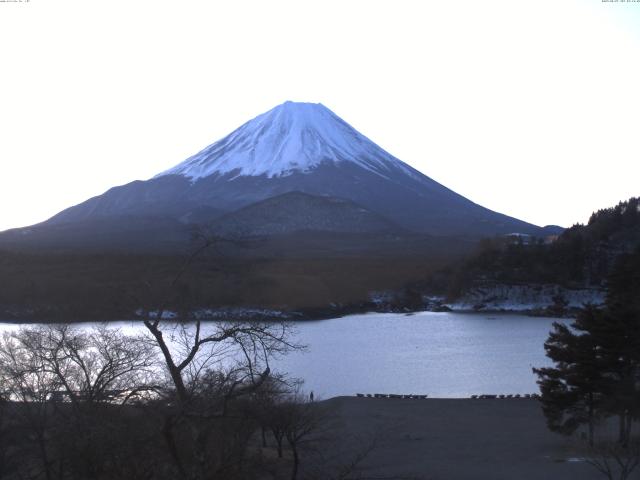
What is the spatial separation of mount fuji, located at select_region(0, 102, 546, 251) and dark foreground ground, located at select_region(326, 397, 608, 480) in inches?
2048

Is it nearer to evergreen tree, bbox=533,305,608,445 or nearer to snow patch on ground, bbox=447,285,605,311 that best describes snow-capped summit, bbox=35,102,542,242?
snow patch on ground, bbox=447,285,605,311

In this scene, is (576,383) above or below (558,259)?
below

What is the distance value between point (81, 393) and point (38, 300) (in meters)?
19.4

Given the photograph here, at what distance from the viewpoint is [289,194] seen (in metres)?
87.5

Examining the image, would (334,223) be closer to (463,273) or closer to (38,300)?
(463,273)

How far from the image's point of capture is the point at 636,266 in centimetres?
3044

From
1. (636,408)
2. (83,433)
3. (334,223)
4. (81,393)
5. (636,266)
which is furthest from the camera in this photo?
(334,223)

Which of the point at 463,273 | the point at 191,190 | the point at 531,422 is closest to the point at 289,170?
the point at 191,190

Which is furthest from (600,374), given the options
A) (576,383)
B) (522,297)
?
(522,297)

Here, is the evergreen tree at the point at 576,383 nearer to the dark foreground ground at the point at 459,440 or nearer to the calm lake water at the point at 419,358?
the dark foreground ground at the point at 459,440

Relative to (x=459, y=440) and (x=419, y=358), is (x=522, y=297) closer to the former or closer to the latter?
(x=419, y=358)

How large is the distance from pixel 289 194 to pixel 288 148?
18030 millimetres

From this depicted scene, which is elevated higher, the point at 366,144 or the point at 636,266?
the point at 366,144

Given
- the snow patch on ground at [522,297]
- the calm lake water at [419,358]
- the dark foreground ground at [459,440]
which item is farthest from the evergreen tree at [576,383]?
the snow patch on ground at [522,297]
